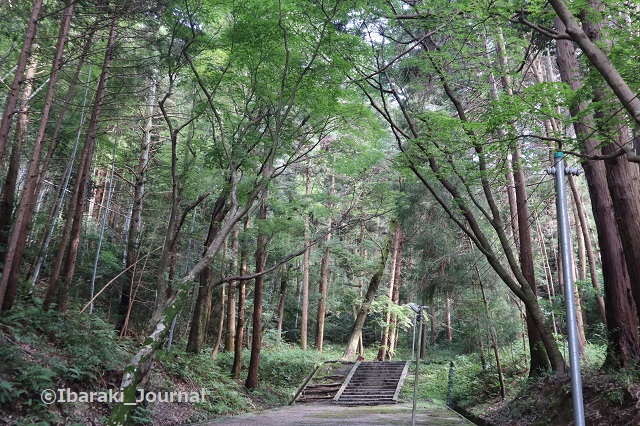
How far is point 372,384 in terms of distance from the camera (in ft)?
55.3

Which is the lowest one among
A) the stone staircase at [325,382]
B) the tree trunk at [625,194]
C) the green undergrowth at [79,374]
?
the stone staircase at [325,382]

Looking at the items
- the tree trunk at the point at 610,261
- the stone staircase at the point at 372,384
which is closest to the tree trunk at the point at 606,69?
the tree trunk at the point at 610,261

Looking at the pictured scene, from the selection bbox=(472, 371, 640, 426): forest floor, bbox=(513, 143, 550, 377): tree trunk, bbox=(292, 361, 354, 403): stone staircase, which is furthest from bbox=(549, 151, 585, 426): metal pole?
bbox=(292, 361, 354, 403): stone staircase

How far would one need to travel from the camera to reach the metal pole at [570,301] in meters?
3.85

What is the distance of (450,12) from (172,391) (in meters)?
9.67

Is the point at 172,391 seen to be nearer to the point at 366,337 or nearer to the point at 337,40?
the point at 337,40

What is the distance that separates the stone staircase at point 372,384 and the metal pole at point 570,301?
1201 centimetres

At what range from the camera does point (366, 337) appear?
34.9 metres

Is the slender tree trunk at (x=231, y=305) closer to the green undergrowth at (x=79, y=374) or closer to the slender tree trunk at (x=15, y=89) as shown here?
the green undergrowth at (x=79, y=374)

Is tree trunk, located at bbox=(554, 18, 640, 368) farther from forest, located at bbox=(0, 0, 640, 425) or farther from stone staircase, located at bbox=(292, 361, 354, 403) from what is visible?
stone staircase, located at bbox=(292, 361, 354, 403)

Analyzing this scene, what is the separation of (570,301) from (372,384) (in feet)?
45.9

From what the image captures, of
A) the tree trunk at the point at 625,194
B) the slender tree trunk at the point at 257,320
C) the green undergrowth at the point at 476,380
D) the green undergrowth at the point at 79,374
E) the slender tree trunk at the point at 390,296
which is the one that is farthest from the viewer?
the slender tree trunk at the point at 390,296

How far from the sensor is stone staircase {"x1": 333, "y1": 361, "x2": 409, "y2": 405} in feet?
50.4

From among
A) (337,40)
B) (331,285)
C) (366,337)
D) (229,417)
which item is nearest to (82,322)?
(229,417)
